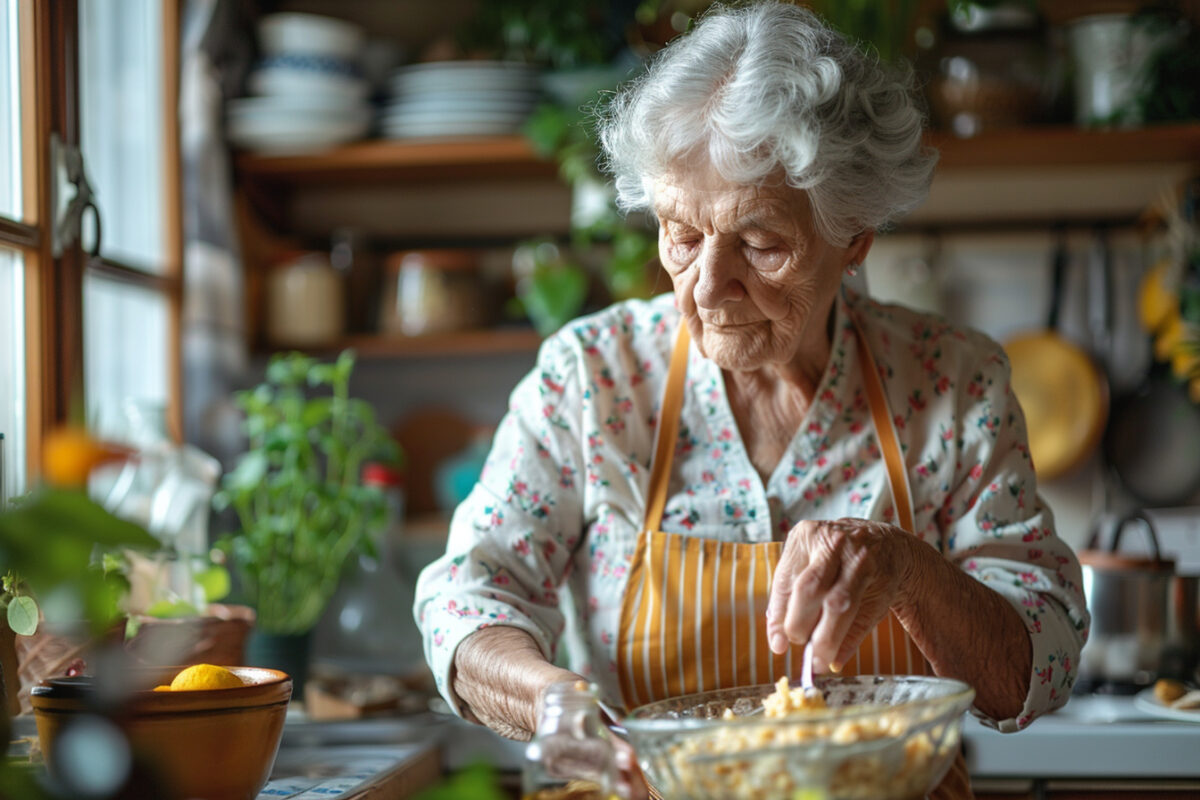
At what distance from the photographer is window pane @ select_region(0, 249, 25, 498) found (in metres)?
1.60

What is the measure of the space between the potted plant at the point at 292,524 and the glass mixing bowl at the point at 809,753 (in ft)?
3.89

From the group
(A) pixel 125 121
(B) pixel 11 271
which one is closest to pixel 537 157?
(A) pixel 125 121

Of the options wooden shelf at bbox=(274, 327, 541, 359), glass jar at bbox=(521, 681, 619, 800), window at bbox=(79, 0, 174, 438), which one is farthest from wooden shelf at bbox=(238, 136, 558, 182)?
glass jar at bbox=(521, 681, 619, 800)

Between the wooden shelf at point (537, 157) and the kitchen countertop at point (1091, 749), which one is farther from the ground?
the wooden shelf at point (537, 157)

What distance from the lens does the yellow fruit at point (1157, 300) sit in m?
2.21

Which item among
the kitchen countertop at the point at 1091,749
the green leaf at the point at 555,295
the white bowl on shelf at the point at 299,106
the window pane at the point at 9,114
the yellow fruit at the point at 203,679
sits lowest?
the kitchen countertop at the point at 1091,749

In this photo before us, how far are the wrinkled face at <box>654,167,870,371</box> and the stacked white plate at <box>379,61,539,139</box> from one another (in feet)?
3.62

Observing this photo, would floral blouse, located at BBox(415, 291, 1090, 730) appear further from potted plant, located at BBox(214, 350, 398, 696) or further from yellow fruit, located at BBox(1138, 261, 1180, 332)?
yellow fruit, located at BBox(1138, 261, 1180, 332)

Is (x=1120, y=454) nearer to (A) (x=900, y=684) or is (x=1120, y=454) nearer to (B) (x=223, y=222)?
(A) (x=900, y=684)

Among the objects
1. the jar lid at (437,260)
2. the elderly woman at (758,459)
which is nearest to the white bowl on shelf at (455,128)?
the jar lid at (437,260)

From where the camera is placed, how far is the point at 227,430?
7.51ft

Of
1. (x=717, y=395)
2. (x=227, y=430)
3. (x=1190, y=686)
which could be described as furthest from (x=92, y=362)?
(x=1190, y=686)

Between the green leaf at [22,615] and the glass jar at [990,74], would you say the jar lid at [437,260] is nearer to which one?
the glass jar at [990,74]

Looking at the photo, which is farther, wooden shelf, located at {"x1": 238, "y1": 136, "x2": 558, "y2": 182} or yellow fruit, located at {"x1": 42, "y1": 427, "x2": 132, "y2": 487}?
wooden shelf, located at {"x1": 238, "y1": 136, "x2": 558, "y2": 182}
